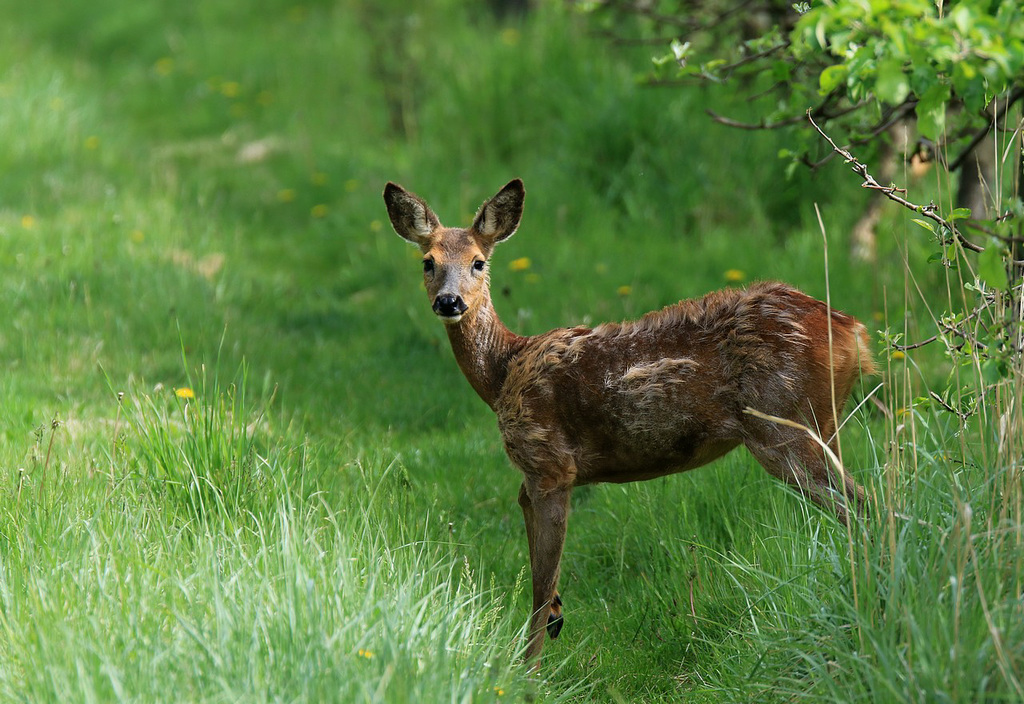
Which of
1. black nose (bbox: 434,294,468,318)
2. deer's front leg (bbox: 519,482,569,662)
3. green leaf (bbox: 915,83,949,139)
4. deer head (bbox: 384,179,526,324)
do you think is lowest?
deer's front leg (bbox: 519,482,569,662)

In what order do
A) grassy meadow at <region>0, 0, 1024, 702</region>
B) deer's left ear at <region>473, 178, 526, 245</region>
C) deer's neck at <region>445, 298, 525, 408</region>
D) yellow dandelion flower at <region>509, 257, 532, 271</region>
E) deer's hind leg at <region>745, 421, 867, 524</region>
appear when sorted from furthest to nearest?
1. yellow dandelion flower at <region>509, 257, 532, 271</region>
2. deer's left ear at <region>473, 178, 526, 245</region>
3. deer's neck at <region>445, 298, 525, 408</region>
4. deer's hind leg at <region>745, 421, 867, 524</region>
5. grassy meadow at <region>0, 0, 1024, 702</region>

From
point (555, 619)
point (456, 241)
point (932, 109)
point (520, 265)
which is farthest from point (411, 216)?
point (932, 109)

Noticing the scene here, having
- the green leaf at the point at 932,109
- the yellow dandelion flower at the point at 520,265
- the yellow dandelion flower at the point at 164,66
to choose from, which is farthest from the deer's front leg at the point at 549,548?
the yellow dandelion flower at the point at 164,66

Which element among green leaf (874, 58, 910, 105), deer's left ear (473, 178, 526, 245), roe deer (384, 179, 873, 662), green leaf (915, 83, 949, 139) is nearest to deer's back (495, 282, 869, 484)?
roe deer (384, 179, 873, 662)

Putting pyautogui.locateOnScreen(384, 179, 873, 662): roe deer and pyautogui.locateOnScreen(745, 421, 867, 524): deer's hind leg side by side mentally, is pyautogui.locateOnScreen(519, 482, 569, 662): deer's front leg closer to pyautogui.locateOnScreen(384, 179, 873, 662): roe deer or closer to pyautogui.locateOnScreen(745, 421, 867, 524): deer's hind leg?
pyautogui.locateOnScreen(384, 179, 873, 662): roe deer

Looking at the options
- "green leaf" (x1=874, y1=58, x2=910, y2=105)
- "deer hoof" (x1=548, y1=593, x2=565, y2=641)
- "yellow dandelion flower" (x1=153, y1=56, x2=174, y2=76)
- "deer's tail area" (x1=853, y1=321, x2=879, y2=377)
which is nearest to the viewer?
"green leaf" (x1=874, y1=58, x2=910, y2=105)

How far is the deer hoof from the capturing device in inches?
186

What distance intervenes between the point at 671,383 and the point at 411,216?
63.9 inches

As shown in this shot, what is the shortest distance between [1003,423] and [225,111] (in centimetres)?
1020

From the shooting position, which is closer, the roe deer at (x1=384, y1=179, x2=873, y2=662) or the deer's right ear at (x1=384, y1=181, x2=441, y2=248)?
the roe deer at (x1=384, y1=179, x2=873, y2=662)

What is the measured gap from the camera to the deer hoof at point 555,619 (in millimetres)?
4730

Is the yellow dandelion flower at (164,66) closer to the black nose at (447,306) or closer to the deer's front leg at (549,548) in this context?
the black nose at (447,306)

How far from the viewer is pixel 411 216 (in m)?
5.51

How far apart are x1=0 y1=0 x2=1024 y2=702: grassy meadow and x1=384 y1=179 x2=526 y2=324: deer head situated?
0.82 meters
